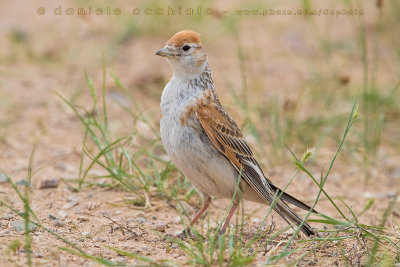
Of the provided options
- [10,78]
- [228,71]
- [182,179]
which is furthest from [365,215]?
[10,78]

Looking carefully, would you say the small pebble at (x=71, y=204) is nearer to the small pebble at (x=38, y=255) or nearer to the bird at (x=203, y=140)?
the bird at (x=203, y=140)

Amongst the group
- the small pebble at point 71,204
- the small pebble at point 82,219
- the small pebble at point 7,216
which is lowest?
the small pebble at point 71,204

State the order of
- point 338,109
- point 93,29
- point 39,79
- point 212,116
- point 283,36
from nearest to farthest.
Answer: point 212,116 < point 338,109 < point 39,79 < point 93,29 < point 283,36

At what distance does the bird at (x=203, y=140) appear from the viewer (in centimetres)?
433

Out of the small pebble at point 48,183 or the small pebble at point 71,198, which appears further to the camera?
the small pebble at point 48,183

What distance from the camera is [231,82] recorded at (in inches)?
320

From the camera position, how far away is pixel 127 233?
4.30 m

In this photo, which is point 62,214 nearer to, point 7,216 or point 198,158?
point 7,216

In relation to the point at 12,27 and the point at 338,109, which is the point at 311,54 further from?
the point at 12,27

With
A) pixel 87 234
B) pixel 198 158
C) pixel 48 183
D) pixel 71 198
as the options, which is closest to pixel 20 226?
pixel 87 234

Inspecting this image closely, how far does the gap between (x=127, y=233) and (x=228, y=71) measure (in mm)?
4672

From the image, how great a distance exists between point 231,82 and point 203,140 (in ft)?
12.5

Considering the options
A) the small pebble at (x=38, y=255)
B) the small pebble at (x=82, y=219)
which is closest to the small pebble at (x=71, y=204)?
the small pebble at (x=82, y=219)

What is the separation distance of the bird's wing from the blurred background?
0.30m
